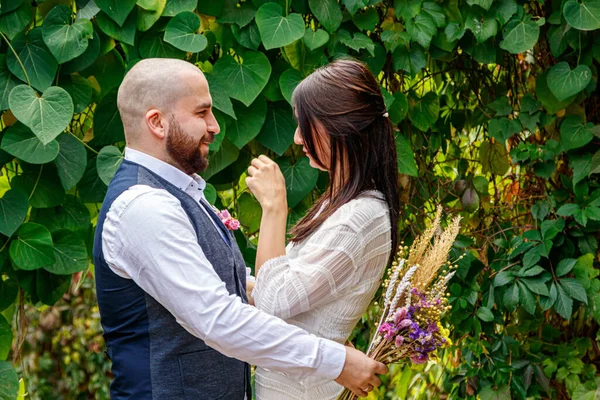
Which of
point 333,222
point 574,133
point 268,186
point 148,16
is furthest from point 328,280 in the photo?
point 574,133

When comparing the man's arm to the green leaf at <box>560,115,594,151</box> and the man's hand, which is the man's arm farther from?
the green leaf at <box>560,115,594,151</box>

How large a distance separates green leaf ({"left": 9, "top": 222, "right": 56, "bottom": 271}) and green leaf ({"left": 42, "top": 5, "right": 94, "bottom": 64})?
1.45 ft

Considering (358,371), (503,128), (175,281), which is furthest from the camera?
(503,128)

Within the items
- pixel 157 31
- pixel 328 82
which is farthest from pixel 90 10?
pixel 328 82

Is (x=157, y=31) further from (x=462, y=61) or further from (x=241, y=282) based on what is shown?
(x=462, y=61)

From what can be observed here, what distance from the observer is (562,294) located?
2359 millimetres

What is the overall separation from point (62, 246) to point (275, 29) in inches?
32.3

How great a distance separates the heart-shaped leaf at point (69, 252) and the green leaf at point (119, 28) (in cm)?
54

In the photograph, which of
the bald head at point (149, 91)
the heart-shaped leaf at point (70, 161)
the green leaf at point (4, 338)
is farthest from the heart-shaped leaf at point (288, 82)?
the green leaf at point (4, 338)

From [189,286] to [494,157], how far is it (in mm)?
1684

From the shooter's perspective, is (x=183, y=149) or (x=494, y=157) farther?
(x=494, y=157)

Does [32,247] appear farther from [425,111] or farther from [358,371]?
[425,111]

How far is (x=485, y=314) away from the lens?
2.42 metres

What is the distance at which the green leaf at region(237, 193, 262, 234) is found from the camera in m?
2.37
